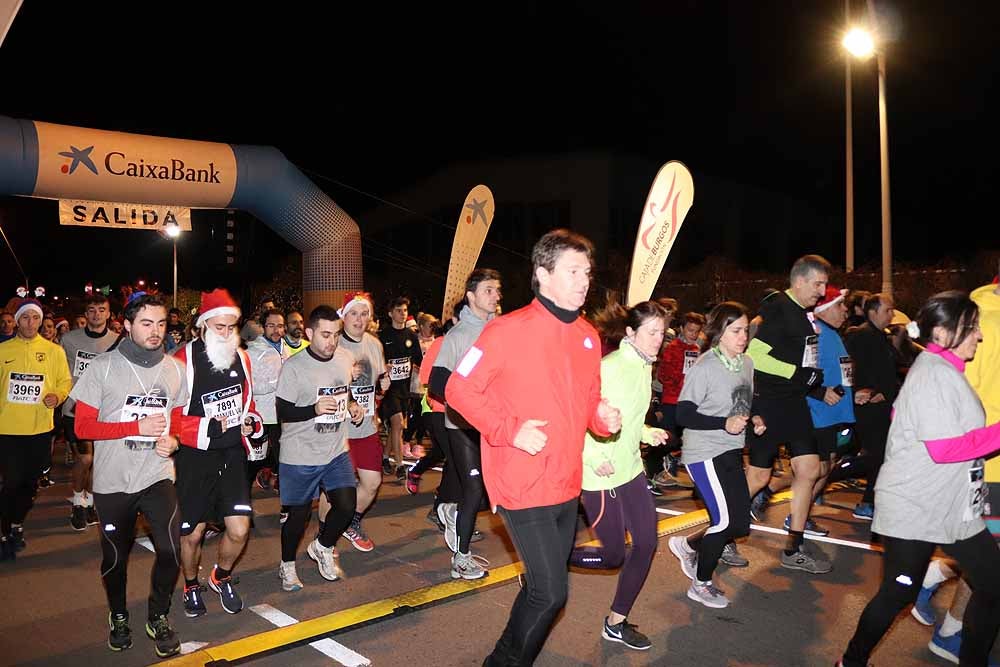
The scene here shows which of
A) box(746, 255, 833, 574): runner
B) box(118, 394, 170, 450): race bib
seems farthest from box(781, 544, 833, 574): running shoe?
box(118, 394, 170, 450): race bib

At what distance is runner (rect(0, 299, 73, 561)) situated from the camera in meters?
6.60

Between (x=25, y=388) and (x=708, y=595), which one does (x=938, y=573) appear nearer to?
(x=708, y=595)

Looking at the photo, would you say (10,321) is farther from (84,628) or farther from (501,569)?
(501,569)

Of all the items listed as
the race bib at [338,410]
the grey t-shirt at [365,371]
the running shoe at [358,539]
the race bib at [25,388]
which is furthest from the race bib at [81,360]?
the race bib at [338,410]

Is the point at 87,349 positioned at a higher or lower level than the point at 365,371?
higher

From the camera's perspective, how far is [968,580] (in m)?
3.75

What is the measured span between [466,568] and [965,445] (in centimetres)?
348

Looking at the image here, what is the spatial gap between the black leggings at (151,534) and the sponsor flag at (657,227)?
5.42m

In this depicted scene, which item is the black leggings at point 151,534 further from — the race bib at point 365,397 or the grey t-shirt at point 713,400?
the grey t-shirt at point 713,400

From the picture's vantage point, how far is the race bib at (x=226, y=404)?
4.96m

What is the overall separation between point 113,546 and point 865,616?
399 cm

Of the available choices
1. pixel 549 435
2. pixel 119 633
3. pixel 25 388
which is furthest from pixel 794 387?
pixel 25 388

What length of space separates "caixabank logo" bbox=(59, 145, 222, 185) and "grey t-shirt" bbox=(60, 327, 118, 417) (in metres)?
4.32

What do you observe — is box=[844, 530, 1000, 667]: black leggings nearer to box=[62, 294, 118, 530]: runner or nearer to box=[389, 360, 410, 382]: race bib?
box=[62, 294, 118, 530]: runner
